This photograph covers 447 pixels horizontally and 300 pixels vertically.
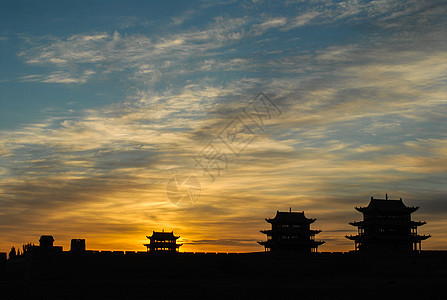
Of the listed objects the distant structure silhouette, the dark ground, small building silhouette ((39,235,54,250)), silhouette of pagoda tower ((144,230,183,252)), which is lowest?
the dark ground

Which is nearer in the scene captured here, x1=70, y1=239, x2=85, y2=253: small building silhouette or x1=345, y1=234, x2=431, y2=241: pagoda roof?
x1=70, y1=239, x2=85, y2=253: small building silhouette

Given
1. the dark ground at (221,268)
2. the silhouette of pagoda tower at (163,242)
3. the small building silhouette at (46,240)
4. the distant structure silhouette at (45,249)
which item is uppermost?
the silhouette of pagoda tower at (163,242)

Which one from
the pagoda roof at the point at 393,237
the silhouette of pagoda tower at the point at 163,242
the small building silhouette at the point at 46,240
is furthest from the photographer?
the silhouette of pagoda tower at the point at 163,242

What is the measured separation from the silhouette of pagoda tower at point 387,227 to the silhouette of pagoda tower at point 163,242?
43.5 meters

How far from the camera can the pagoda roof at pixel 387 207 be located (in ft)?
325

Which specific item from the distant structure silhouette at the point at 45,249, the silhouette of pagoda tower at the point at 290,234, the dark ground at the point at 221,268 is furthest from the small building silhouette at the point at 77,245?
the silhouette of pagoda tower at the point at 290,234

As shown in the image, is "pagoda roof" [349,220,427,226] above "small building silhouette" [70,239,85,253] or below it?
above

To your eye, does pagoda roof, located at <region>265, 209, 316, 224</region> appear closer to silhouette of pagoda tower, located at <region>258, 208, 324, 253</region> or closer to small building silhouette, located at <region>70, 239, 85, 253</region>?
silhouette of pagoda tower, located at <region>258, 208, 324, 253</region>

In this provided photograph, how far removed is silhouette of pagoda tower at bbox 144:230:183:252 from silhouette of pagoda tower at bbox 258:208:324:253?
1137 inches

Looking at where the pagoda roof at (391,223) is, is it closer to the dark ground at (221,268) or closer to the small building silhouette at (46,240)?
the dark ground at (221,268)

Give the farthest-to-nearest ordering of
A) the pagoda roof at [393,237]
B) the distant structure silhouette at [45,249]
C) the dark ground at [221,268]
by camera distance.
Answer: the pagoda roof at [393,237] < the distant structure silhouette at [45,249] < the dark ground at [221,268]

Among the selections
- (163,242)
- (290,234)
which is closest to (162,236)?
(163,242)

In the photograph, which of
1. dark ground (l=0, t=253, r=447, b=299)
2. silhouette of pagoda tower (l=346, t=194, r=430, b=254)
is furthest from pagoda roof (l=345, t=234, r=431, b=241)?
dark ground (l=0, t=253, r=447, b=299)

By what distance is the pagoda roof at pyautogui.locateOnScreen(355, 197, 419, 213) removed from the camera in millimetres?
99188
